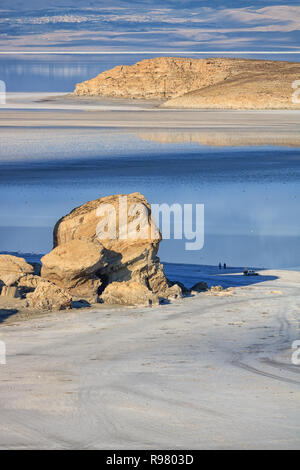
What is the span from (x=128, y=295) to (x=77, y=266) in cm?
77

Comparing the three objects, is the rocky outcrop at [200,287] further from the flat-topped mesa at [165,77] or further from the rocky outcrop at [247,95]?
the flat-topped mesa at [165,77]

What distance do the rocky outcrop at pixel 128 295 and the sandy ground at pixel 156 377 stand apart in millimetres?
294

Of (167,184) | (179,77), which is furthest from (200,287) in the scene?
(179,77)

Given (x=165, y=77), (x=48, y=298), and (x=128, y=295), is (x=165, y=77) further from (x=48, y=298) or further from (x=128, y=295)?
(x=48, y=298)

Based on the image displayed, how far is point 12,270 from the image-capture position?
1207 centimetres

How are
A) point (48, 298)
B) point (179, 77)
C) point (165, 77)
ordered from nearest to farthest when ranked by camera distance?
1. point (48, 298)
2. point (165, 77)
3. point (179, 77)

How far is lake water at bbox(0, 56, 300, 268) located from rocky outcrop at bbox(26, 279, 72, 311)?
478cm

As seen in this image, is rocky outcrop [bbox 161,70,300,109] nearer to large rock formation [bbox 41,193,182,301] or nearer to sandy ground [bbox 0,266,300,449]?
large rock formation [bbox 41,193,182,301]

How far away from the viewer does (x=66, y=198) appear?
79.5 ft

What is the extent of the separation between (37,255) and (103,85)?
92552mm

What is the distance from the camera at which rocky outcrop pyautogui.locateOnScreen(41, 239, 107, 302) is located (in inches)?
460
